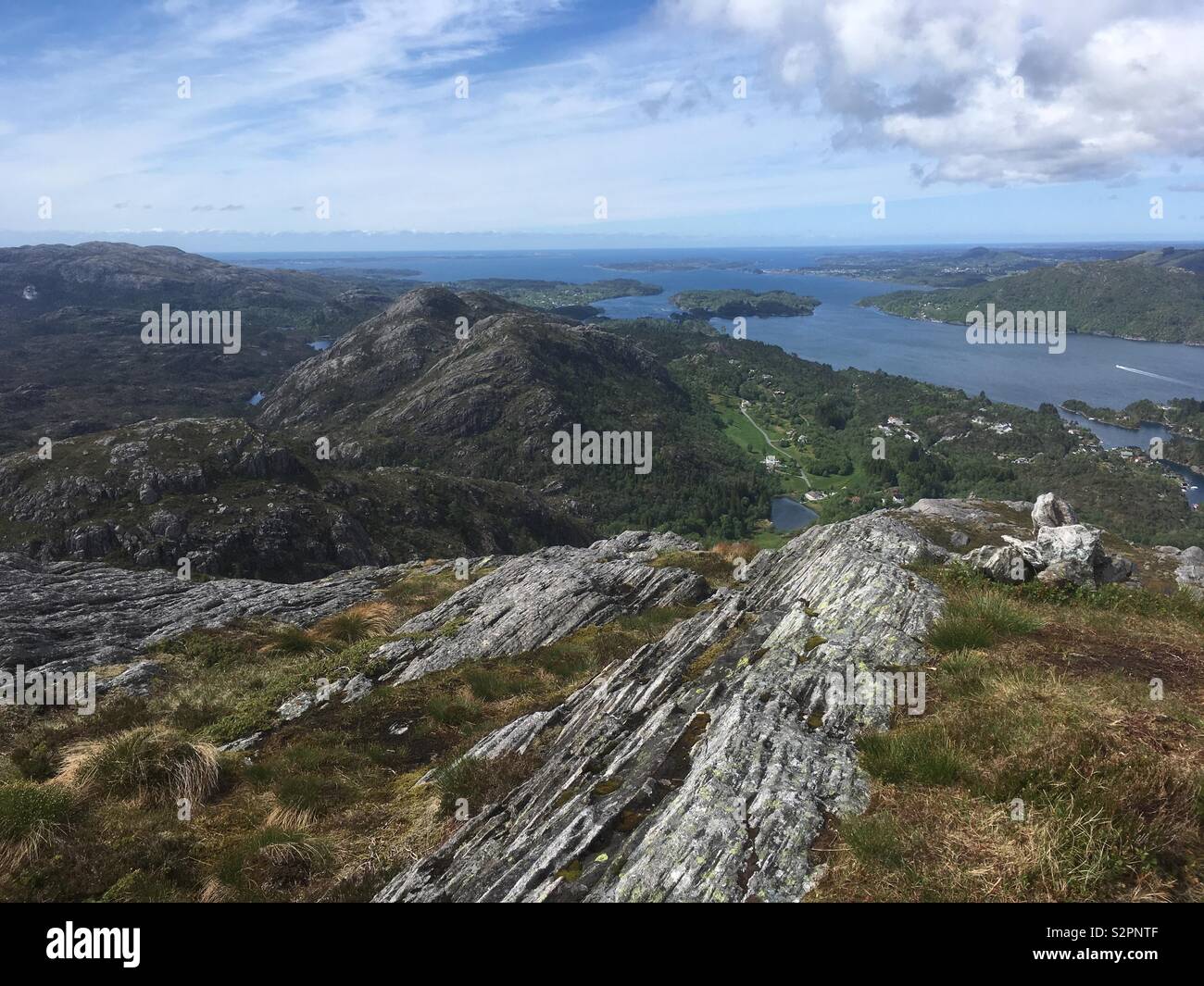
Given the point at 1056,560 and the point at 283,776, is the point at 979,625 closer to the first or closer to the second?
the point at 1056,560

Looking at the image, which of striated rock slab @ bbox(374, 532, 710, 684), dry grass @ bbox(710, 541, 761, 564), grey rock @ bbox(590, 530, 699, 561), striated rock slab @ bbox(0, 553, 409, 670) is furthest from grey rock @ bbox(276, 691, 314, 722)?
dry grass @ bbox(710, 541, 761, 564)

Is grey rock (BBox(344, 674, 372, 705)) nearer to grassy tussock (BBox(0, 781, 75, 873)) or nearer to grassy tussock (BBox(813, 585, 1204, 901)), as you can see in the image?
grassy tussock (BBox(0, 781, 75, 873))

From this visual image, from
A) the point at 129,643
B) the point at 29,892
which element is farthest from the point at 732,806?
the point at 129,643

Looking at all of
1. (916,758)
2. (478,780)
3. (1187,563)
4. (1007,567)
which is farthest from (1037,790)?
(1187,563)

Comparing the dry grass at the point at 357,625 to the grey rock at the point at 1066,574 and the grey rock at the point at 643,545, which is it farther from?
the grey rock at the point at 1066,574
